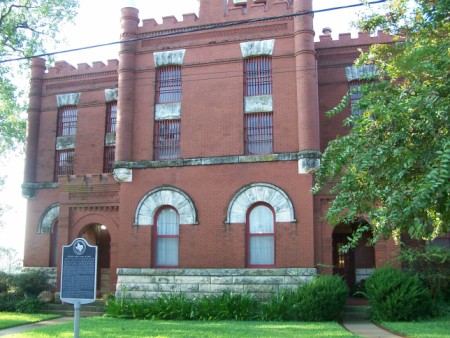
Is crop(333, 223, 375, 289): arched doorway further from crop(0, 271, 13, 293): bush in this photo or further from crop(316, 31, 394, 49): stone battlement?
crop(0, 271, 13, 293): bush

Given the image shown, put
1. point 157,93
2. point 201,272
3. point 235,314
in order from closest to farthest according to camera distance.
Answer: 1. point 235,314
2. point 201,272
3. point 157,93

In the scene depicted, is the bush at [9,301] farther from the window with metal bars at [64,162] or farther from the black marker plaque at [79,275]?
the black marker plaque at [79,275]

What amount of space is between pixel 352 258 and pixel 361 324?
6.35 m

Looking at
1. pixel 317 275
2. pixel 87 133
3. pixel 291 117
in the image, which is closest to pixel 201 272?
pixel 317 275

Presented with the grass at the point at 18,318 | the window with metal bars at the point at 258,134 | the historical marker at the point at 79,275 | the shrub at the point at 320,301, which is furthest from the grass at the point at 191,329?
the window with metal bars at the point at 258,134

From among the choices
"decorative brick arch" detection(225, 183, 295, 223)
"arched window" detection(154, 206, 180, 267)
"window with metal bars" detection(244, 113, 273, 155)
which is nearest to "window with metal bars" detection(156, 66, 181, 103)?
"window with metal bars" detection(244, 113, 273, 155)

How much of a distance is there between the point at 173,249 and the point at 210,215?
2009 mm

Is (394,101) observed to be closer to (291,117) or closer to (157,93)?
(291,117)

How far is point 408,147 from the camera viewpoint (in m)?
8.43

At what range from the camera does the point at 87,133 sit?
84.2ft

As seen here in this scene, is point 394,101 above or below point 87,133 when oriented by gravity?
below

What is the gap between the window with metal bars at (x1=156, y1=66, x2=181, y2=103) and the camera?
2141 cm

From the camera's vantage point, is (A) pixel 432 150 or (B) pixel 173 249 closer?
(A) pixel 432 150

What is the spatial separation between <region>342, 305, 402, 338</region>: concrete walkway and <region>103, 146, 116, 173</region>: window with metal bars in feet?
41.8
